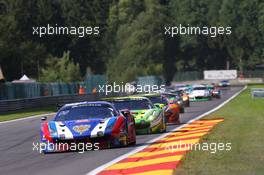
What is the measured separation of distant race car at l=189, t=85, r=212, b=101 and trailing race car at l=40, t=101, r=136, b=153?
113 ft

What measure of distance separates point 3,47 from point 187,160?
221 feet

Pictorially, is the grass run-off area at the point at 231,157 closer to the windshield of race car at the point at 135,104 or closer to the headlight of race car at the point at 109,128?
the headlight of race car at the point at 109,128

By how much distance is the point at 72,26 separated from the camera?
346 ft

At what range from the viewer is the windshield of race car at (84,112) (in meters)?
16.7

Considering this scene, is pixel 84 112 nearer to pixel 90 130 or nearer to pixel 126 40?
pixel 90 130

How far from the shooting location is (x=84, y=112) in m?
17.0

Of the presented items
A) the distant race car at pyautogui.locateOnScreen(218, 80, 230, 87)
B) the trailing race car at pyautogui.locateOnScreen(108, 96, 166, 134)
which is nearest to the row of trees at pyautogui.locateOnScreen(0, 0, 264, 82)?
the distant race car at pyautogui.locateOnScreen(218, 80, 230, 87)

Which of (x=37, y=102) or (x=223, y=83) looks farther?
(x=223, y=83)

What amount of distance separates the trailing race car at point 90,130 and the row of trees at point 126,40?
201 ft

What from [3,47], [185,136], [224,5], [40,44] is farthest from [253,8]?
[185,136]

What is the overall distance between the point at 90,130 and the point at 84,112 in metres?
1.35

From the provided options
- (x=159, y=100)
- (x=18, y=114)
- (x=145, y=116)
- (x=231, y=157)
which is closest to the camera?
(x=231, y=157)

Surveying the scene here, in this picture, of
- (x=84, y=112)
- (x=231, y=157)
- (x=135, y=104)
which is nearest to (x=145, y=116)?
(x=135, y=104)

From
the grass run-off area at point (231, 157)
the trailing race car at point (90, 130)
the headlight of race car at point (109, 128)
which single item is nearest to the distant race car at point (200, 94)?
the grass run-off area at point (231, 157)
